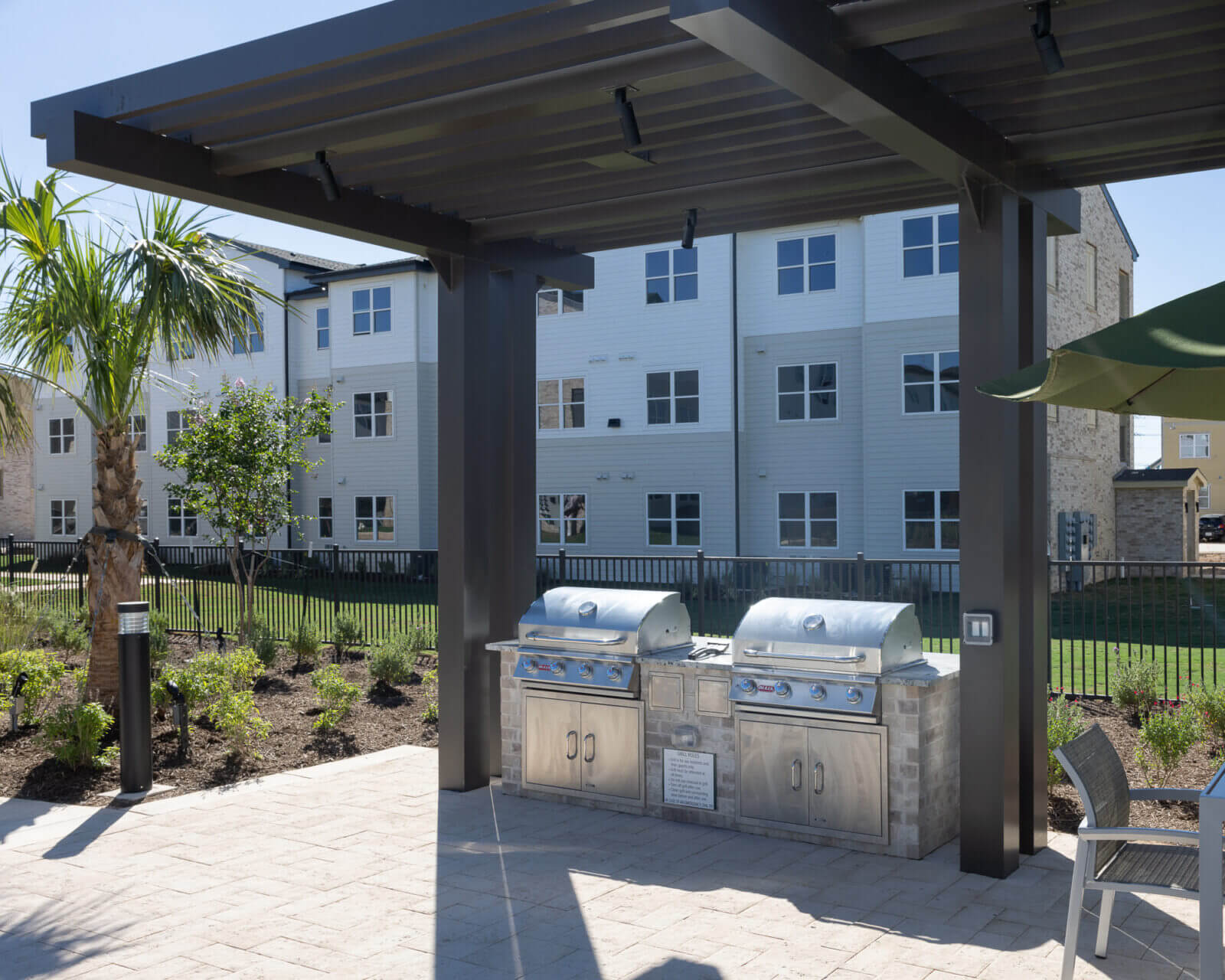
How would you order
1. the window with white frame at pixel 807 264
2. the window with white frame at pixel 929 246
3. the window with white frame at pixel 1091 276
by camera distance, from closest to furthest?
the window with white frame at pixel 929 246 < the window with white frame at pixel 807 264 < the window with white frame at pixel 1091 276

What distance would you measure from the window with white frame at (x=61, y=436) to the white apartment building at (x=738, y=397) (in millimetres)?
10476

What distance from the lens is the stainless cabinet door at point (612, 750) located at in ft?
22.0

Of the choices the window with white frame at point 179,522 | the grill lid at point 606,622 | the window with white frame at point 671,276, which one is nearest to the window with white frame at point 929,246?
the window with white frame at point 671,276

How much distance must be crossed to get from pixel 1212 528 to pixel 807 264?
3647cm

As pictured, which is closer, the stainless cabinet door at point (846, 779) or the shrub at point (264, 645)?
the stainless cabinet door at point (846, 779)

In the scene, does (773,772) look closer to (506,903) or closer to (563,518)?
(506,903)

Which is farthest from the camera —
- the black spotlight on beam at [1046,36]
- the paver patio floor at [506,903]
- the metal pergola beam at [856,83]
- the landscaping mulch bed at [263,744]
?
the landscaping mulch bed at [263,744]

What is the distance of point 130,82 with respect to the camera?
5.21 m

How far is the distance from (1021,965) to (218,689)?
6.32 meters

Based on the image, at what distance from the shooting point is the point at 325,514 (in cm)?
2973

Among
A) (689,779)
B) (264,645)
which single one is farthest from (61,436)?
(689,779)

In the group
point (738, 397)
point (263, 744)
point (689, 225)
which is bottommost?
point (263, 744)

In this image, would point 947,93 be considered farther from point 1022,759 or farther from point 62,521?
point 62,521

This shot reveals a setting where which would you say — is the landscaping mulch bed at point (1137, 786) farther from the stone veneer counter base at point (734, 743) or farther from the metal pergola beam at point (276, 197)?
the metal pergola beam at point (276, 197)
